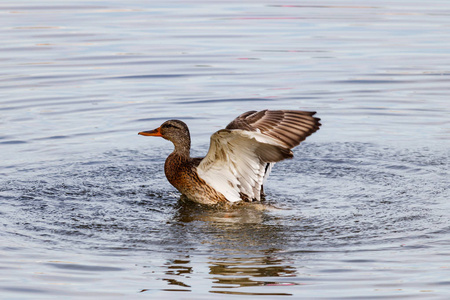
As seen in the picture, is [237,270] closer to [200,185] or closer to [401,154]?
[200,185]

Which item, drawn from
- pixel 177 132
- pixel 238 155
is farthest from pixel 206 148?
pixel 238 155

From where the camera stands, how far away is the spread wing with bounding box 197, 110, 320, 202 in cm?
796

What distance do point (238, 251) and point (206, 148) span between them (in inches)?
156

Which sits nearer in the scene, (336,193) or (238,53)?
(336,193)

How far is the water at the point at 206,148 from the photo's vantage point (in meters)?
6.58

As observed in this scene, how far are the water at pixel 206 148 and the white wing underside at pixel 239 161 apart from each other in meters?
0.32

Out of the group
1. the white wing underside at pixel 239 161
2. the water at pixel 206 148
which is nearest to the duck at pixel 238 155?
the white wing underside at pixel 239 161

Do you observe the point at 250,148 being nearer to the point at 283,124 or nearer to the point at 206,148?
the point at 283,124

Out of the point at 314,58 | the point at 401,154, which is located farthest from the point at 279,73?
the point at 401,154

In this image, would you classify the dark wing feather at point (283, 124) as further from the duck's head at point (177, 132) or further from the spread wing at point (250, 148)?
the duck's head at point (177, 132)

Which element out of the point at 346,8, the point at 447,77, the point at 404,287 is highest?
the point at 346,8

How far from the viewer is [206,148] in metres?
10.9

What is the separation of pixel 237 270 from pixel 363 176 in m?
3.36

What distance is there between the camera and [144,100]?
43.5ft
